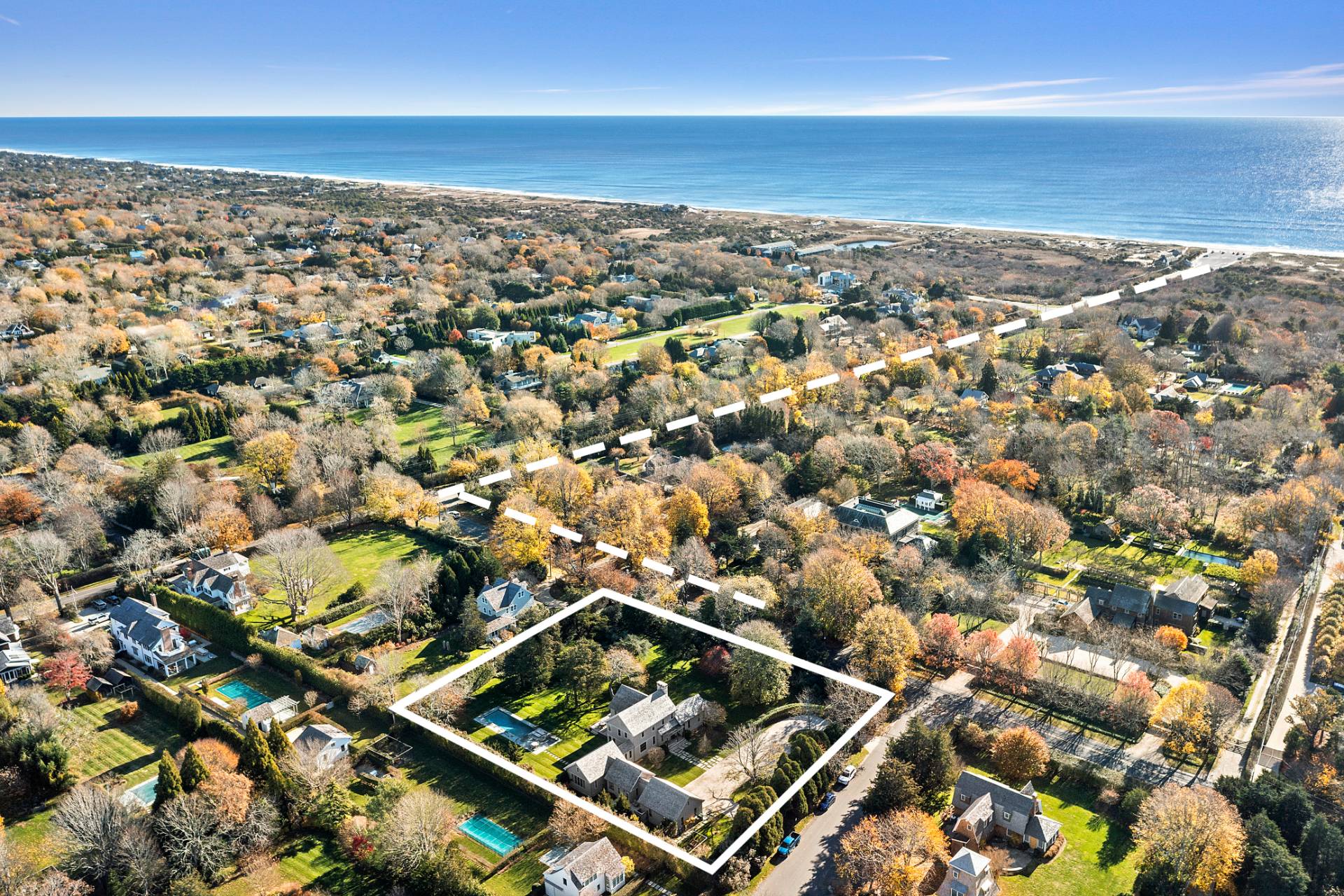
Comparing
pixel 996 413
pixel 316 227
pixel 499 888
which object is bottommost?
pixel 499 888

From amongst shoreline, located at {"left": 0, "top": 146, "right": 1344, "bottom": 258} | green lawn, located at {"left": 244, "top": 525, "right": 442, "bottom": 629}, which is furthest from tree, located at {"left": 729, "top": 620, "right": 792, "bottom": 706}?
shoreline, located at {"left": 0, "top": 146, "right": 1344, "bottom": 258}

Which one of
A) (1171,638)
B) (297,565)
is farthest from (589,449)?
(1171,638)

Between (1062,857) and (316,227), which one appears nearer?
(1062,857)

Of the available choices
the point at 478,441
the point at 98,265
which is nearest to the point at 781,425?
the point at 478,441

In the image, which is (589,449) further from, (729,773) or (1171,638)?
(1171,638)

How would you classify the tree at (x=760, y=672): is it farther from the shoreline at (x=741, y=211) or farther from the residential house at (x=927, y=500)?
the shoreline at (x=741, y=211)

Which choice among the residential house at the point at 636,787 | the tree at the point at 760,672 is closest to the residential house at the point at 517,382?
the tree at the point at 760,672

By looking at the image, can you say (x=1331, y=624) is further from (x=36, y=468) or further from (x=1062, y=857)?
(x=36, y=468)

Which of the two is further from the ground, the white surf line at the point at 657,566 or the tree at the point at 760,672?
the white surf line at the point at 657,566
